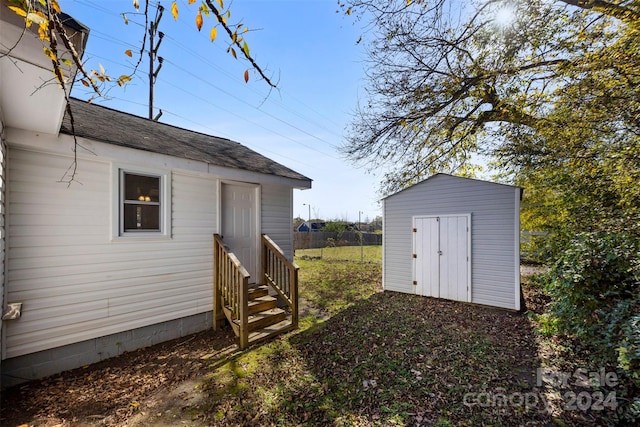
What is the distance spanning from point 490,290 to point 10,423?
7.71 metres

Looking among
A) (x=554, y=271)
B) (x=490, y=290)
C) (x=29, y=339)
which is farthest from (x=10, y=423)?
(x=490, y=290)

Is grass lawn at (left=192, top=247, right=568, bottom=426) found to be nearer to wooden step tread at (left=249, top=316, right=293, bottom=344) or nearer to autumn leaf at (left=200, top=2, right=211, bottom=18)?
wooden step tread at (left=249, top=316, right=293, bottom=344)

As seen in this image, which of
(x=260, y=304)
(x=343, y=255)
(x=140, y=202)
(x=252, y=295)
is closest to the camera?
(x=140, y=202)

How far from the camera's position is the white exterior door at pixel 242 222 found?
514 centimetres

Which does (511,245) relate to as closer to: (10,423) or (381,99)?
(381,99)

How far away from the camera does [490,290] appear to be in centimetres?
600

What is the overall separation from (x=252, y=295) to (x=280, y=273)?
666 millimetres

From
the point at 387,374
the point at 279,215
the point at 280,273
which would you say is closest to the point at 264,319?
the point at 280,273

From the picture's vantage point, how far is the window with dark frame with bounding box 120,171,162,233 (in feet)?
12.9

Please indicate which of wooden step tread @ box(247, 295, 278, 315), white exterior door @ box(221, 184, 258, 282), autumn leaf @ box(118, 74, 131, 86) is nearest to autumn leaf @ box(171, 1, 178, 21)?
autumn leaf @ box(118, 74, 131, 86)

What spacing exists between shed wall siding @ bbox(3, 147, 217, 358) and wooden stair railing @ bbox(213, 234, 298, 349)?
0.50 m

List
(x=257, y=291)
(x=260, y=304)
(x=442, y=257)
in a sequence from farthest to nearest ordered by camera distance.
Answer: (x=442, y=257), (x=257, y=291), (x=260, y=304)

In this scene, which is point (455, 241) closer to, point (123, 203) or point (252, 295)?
point (252, 295)

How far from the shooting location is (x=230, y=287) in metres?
4.36
